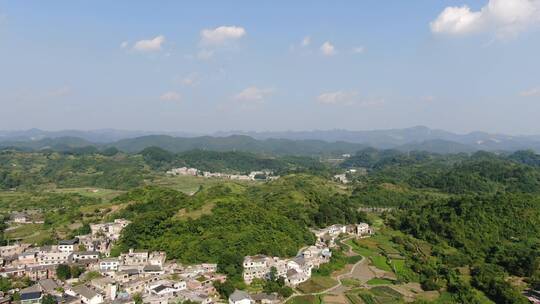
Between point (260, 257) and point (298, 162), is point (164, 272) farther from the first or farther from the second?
point (298, 162)

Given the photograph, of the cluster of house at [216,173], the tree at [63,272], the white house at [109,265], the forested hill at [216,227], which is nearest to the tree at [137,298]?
the white house at [109,265]

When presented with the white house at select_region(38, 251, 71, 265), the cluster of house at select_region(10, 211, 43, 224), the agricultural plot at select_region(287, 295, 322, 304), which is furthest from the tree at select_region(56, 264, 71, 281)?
the cluster of house at select_region(10, 211, 43, 224)

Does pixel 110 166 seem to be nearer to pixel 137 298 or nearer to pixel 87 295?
pixel 87 295

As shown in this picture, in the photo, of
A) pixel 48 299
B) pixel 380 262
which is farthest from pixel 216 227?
pixel 380 262

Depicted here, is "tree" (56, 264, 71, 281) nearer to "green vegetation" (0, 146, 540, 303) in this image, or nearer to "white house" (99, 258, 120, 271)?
"white house" (99, 258, 120, 271)

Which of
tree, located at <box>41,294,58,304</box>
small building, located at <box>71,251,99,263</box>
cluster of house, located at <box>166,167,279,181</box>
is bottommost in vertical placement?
cluster of house, located at <box>166,167,279,181</box>

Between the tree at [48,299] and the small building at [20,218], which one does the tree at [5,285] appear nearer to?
the tree at [48,299]
